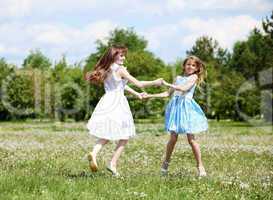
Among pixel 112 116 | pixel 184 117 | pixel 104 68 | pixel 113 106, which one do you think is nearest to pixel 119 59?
pixel 104 68

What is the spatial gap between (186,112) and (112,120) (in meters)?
1.73

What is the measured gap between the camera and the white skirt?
11117 mm

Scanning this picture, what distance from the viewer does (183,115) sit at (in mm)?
12102

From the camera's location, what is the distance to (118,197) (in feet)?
25.8

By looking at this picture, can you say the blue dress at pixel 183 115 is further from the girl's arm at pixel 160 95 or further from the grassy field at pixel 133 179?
the grassy field at pixel 133 179

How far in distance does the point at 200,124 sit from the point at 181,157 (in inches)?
162

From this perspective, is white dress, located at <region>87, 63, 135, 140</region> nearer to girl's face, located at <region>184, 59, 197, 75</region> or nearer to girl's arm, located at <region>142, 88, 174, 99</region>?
girl's arm, located at <region>142, 88, 174, 99</region>

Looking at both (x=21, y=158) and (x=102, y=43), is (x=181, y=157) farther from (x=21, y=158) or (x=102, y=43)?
(x=102, y=43)

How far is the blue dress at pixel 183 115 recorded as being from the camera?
12.0 m

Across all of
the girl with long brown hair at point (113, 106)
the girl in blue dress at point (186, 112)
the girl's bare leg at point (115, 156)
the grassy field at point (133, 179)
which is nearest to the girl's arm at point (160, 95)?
the girl in blue dress at point (186, 112)

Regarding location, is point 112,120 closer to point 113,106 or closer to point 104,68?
point 113,106

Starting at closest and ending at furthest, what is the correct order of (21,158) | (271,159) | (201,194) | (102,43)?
(201,194) → (21,158) → (271,159) → (102,43)

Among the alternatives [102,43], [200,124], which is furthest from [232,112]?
[200,124]

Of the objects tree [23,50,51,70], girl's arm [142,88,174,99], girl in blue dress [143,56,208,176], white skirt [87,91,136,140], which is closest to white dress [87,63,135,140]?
white skirt [87,91,136,140]
